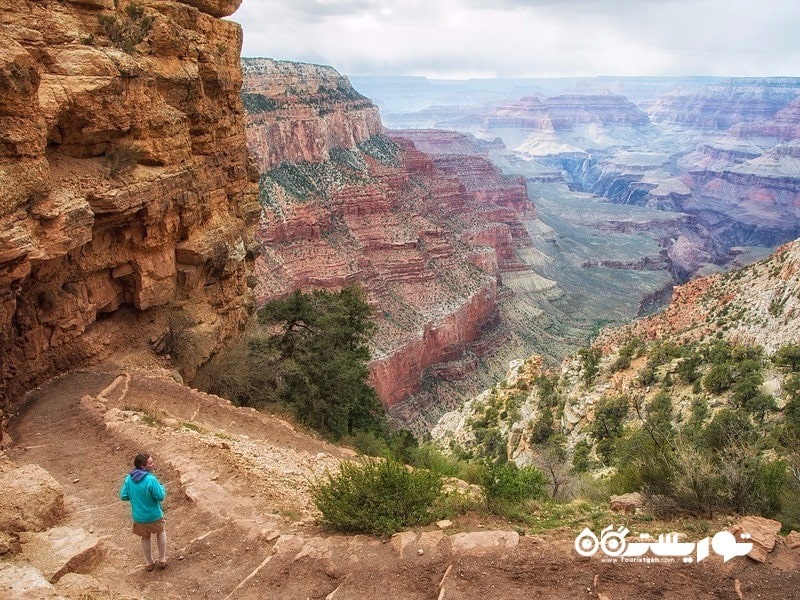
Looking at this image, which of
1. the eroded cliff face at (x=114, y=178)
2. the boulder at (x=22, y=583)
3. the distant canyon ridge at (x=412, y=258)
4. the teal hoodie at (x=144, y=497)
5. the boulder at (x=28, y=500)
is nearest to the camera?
the boulder at (x=22, y=583)

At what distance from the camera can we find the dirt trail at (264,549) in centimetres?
704

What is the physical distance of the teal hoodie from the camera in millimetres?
7617

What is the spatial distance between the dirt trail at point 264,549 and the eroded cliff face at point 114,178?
11.7ft

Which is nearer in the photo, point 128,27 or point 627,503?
point 627,503

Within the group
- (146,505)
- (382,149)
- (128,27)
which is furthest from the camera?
(382,149)

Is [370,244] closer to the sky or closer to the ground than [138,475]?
closer to the ground

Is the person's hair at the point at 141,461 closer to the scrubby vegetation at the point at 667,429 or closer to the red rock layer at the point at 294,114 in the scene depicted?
the scrubby vegetation at the point at 667,429

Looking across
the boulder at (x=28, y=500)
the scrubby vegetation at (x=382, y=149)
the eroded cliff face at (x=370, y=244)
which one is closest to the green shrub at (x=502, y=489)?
the boulder at (x=28, y=500)

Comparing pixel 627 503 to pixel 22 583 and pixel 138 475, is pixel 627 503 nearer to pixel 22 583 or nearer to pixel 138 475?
pixel 138 475

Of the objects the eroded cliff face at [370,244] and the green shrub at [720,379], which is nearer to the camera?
the green shrub at [720,379]

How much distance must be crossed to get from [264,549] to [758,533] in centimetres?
656

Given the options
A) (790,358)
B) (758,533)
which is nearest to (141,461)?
(758,533)

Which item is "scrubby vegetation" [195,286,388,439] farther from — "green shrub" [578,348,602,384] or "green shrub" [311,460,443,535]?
"green shrub" [311,460,443,535]

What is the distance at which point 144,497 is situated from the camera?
25.1ft
